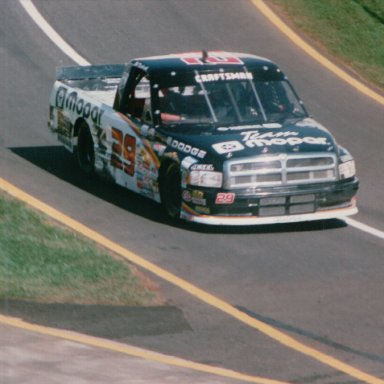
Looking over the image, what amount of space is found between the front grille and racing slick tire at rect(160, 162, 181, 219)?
71cm

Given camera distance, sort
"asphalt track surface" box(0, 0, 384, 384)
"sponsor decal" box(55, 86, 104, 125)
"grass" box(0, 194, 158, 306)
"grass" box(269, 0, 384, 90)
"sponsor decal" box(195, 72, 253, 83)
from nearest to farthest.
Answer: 1. "asphalt track surface" box(0, 0, 384, 384)
2. "grass" box(0, 194, 158, 306)
3. "sponsor decal" box(195, 72, 253, 83)
4. "sponsor decal" box(55, 86, 104, 125)
5. "grass" box(269, 0, 384, 90)

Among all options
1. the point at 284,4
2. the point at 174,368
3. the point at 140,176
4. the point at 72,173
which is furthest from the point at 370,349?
the point at 284,4

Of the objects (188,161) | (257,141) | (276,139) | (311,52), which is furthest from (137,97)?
(311,52)

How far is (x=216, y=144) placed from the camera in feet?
47.1

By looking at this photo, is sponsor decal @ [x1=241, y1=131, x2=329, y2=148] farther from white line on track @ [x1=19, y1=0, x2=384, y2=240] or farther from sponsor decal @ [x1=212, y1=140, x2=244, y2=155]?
white line on track @ [x1=19, y1=0, x2=384, y2=240]

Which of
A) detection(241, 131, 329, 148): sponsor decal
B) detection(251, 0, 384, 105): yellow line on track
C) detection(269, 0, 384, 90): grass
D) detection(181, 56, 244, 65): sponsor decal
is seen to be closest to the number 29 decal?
detection(181, 56, 244, 65): sponsor decal

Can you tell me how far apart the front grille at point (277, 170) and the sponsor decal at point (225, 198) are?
0.08 metres

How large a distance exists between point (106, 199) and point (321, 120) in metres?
5.14

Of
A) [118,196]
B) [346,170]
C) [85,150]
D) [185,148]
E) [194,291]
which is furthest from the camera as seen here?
[85,150]

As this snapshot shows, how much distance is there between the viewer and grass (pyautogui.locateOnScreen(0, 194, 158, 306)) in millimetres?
11789

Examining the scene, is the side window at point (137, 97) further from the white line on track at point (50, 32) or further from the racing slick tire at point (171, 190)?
the white line on track at point (50, 32)

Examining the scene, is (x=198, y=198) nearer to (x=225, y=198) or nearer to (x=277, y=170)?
(x=225, y=198)

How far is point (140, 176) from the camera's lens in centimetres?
1541

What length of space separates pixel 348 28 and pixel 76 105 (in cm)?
880
